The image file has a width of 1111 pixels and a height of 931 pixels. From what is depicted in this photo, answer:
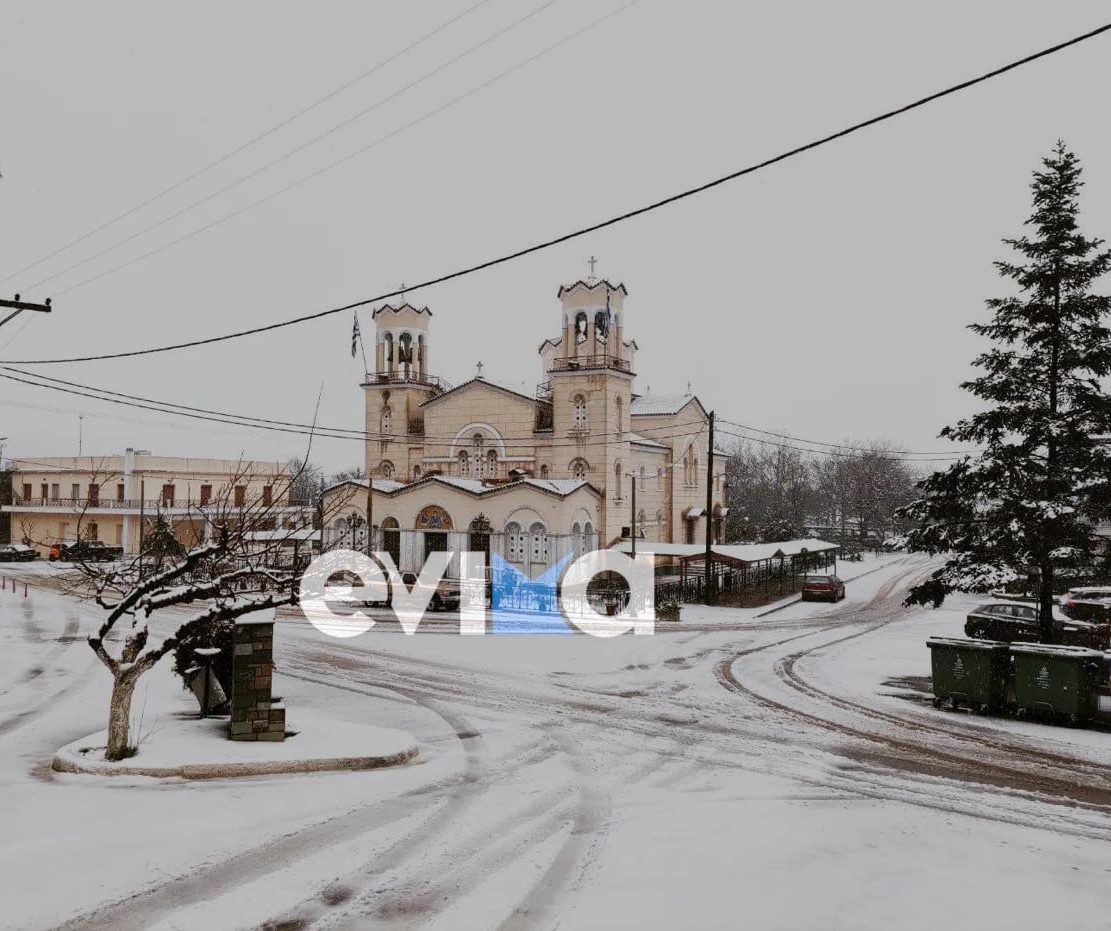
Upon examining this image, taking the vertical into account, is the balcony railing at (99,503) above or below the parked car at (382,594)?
above

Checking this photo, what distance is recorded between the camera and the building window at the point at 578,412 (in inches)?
1729

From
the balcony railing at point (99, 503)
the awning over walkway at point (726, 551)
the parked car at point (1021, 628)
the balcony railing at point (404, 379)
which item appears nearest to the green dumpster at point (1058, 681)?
the parked car at point (1021, 628)

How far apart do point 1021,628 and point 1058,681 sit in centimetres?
1113

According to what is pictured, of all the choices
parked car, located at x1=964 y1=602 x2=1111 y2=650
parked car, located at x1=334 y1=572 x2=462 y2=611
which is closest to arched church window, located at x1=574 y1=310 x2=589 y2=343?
parked car, located at x1=334 y1=572 x2=462 y2=611

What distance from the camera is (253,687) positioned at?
39.4 feet

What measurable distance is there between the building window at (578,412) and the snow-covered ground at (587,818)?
87.7ft

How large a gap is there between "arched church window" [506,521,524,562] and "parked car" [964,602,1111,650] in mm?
19375

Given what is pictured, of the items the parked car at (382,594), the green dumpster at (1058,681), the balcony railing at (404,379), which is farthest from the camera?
the balcony railing at (404,379)

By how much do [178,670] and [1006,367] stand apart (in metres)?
18.1

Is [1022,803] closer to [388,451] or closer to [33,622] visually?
[33,622]

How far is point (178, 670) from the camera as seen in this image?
46.9 feet

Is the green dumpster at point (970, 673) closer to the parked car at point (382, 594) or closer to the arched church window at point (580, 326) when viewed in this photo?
the parked car at point (382, 594)

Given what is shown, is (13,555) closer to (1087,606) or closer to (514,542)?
(514,542)

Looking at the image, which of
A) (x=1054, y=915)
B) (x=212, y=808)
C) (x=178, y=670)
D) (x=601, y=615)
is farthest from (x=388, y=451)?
(x=1054, y=915)
